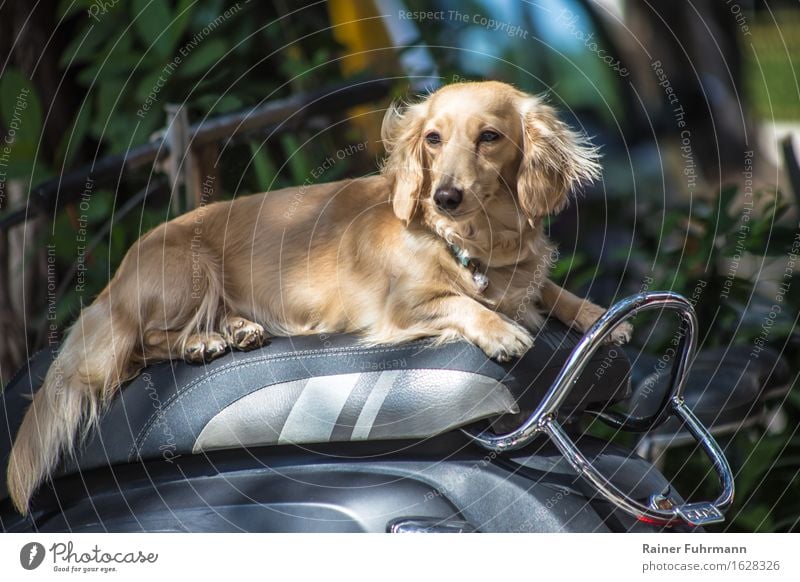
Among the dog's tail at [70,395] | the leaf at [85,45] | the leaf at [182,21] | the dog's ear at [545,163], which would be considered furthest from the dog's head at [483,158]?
the leaf at [85,45]

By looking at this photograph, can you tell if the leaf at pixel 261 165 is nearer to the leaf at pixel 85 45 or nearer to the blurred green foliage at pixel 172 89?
the blurred green foliage at pixel 172 89

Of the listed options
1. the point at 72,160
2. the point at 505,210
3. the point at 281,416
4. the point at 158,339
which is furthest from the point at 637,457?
the point at 72,160

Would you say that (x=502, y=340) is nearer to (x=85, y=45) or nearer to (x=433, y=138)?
(x=433, y=138)

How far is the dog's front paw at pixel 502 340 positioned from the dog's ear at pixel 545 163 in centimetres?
23

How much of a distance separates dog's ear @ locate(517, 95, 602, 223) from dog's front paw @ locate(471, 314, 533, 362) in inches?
8.9

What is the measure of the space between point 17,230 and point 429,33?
1.25m

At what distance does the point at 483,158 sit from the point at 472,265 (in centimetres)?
21

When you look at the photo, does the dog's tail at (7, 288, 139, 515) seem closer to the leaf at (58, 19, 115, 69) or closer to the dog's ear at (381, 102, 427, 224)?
the dog's ear at (381, 102, 427, 224)

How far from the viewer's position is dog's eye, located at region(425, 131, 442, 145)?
65.1 inches

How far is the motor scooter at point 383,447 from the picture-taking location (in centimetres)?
142

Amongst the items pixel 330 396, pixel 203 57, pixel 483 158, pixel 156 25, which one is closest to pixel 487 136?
pixel 483 158

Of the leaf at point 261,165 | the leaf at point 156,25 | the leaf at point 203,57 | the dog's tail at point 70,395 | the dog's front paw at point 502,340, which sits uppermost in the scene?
the leaf at point 156,25

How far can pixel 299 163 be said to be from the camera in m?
2.13
